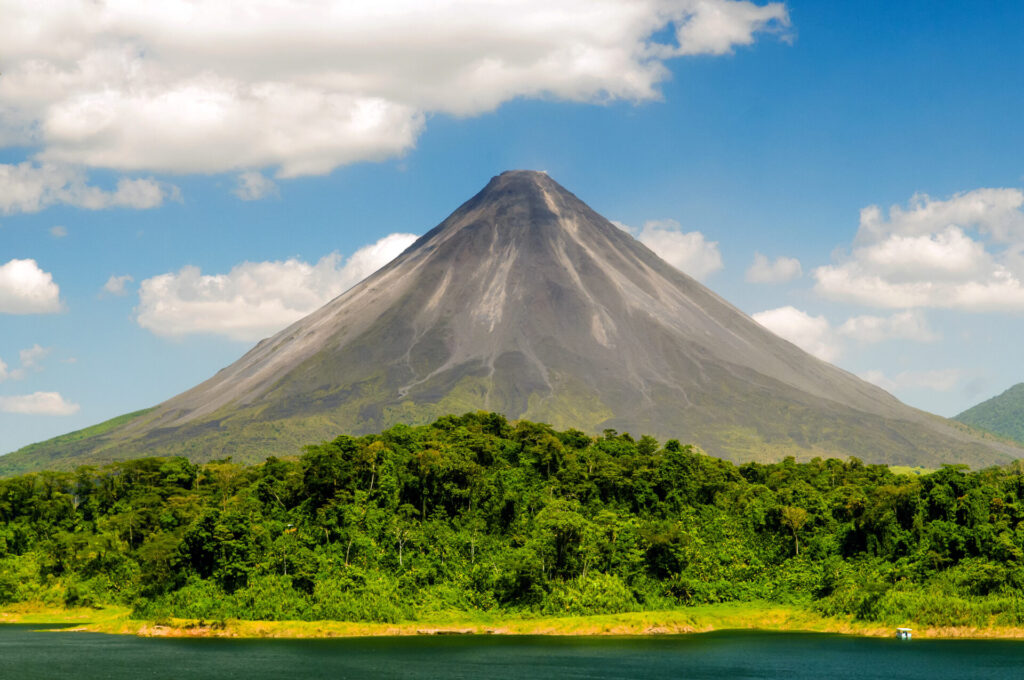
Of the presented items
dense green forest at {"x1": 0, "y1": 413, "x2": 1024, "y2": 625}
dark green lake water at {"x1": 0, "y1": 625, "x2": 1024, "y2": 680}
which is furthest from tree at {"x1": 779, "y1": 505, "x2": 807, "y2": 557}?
dark green lake water at {"x1": 0, "y1": 625, "x2": 1024, "y2": 680}

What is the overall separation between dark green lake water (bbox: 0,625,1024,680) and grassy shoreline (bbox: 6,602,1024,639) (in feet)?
6.62

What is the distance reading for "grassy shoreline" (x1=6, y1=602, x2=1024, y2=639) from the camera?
75.4 meters

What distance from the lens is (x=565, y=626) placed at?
252 feet

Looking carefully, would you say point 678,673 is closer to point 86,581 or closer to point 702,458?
point 702,458

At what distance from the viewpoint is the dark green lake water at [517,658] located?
5922cm

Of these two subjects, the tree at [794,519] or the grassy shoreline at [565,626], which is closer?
the grassy shoreline at [565,626]

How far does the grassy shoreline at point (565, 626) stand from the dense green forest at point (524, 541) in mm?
1071

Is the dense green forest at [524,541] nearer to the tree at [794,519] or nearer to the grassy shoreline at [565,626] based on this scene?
the tree at [794,519]

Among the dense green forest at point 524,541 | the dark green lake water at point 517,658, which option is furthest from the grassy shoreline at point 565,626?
the dark green lake water at point 517,658

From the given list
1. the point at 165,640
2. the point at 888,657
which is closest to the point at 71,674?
the point at 165,640

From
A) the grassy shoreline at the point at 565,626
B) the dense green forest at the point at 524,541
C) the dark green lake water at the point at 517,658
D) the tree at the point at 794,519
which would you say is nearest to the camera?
the dark green lake water at the point at 517,658

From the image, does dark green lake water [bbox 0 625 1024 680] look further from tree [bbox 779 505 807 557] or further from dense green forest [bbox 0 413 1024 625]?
tree [bbox 779 505 807 557]

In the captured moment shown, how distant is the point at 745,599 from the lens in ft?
271

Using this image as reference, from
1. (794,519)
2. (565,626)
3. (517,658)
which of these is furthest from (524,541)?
(794,519)
